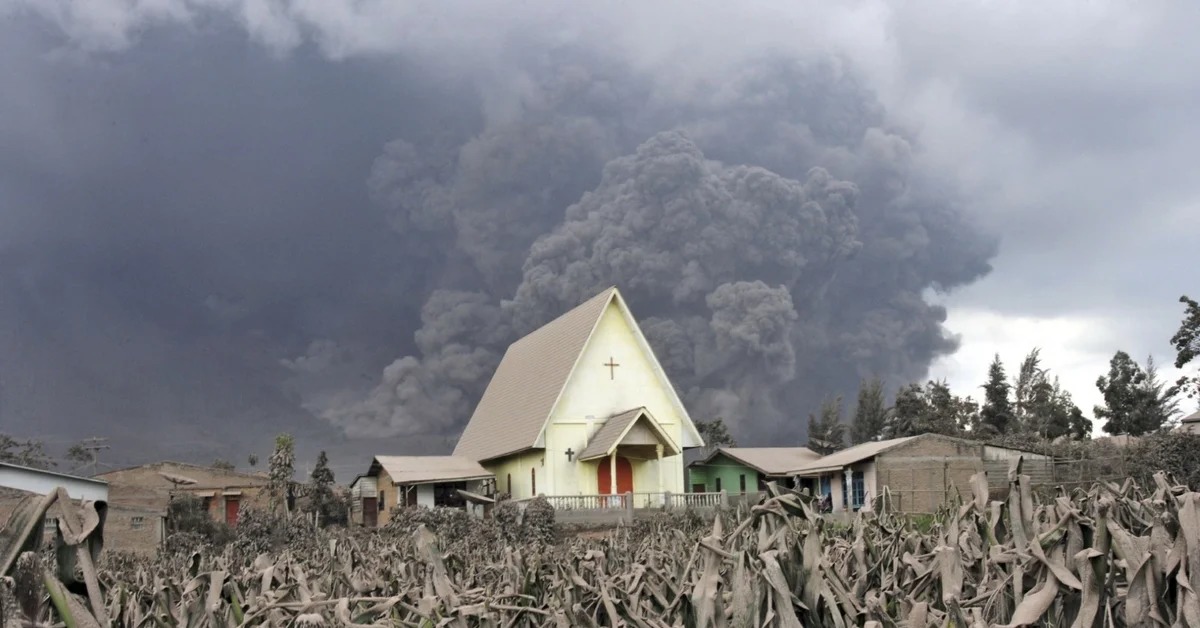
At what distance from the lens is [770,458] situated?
Answer: 4384 centimetres

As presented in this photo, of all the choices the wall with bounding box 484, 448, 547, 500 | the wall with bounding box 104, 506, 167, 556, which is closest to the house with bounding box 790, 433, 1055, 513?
the wall with bounding box 484, 448, 547, 500

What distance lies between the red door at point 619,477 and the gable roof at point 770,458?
270 inches

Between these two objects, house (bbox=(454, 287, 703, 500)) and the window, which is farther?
the window

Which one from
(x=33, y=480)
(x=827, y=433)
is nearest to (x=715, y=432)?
(x=827, y=433)

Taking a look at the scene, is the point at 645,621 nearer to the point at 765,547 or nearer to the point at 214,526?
the point at 765,547

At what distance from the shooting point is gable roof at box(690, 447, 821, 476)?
1619 inches

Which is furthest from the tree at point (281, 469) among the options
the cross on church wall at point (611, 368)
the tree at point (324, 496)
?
the cross on church wall at point (611, 368)

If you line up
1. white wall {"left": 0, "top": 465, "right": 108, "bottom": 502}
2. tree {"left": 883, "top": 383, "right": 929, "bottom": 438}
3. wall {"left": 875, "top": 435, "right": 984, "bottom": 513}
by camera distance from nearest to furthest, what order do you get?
white wall {"left": 0, "top": 465, "right": 108, "bottom": 502} < wall {"left": 875, "top": 435, "right": 984, "bottom": 513} < tree {"left": 883, "top": 383, "right": 929, "bottom": 438}

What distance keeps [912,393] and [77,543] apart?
65068 millimetres

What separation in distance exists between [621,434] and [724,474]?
1311cm

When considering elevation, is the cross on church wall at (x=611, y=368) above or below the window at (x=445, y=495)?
above

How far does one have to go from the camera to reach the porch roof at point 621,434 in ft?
109

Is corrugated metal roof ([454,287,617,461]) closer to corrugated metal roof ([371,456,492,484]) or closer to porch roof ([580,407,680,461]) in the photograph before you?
corrugated metal roof ([371,456,492,484])

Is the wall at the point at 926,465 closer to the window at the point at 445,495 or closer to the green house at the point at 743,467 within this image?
the green house at the point at 743,467
